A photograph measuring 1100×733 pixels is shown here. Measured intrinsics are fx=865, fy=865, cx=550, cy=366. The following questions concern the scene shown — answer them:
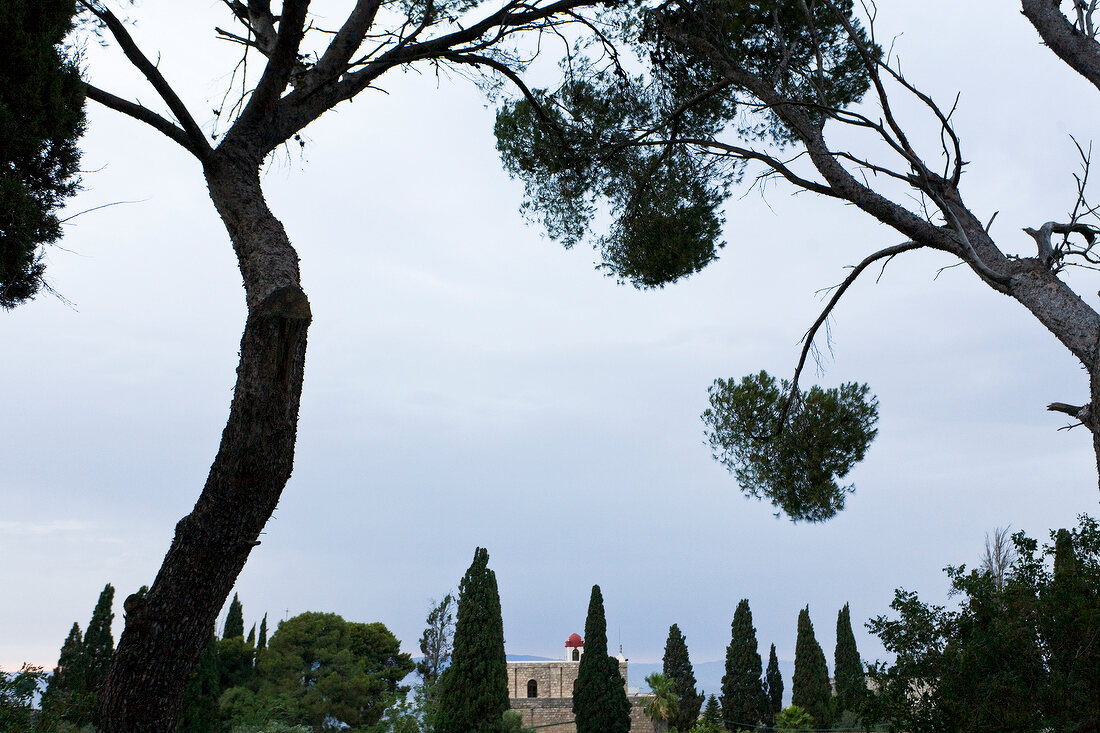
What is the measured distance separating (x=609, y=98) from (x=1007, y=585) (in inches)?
211

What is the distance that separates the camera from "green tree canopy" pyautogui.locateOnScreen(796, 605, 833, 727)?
25.7 meters

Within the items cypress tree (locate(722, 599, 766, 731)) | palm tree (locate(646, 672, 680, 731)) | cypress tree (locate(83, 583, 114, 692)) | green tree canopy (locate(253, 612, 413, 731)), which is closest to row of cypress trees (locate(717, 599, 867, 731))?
cypress tree (locate(722, 599, 766, 731))

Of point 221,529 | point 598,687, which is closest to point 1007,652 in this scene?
point 221,529

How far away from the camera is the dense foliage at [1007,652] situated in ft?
17.9

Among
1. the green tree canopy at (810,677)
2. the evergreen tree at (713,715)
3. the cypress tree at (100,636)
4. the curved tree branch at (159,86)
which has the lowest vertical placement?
the evergreen tree at (713,715)

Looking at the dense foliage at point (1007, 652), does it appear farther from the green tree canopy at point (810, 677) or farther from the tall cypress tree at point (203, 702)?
the green tree canopy at point (810, 677)

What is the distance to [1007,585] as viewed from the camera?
6328mm

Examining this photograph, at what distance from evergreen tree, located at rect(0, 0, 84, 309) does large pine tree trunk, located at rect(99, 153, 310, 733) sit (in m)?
1.62

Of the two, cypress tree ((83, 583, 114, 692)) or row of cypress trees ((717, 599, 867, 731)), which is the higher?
cypress tree ((83, 583, 114, 692))

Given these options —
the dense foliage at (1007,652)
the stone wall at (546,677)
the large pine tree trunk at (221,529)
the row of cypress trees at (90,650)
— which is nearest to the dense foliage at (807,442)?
the dense foliage at (1007,652)

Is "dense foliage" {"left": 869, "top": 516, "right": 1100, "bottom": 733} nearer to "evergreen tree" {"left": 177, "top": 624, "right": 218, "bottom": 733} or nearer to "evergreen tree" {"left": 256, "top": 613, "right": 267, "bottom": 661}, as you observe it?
"evergreen tree" {"left": 177, "top": 624, "right": 218, "bottom": 733}

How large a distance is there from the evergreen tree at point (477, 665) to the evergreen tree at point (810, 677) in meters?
10.4

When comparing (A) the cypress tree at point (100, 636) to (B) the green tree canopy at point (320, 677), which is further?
(B) the green tree canopy at point (320, 677)

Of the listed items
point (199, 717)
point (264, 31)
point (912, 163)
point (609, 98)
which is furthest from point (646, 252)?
point (199, 717)
